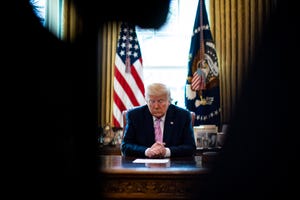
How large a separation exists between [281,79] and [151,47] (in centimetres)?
533

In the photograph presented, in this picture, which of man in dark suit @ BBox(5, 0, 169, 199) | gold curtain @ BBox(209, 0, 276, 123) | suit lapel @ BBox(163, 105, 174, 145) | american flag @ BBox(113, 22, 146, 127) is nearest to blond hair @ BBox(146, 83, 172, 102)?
suit lapel @ BBox(163, 105, 174, 145)

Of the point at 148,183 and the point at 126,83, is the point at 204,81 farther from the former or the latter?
the point at 148,183

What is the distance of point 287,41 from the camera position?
0.88 feet

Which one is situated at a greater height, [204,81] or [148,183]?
[204,81]

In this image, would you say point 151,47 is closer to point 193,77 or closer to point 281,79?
point 193,77

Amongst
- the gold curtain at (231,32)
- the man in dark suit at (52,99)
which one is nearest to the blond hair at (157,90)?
Result: the gold curtain at (231,32)

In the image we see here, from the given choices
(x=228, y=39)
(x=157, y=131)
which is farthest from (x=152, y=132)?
(x=228, y=39)

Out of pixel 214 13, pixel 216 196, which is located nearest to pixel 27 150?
pixel 216 196

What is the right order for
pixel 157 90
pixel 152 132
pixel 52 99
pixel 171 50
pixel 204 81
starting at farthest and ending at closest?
pixel 171 50
pixel 204 81
pixel 157 90
pixel 152 132
pixel 52 99

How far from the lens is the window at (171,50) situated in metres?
5.48

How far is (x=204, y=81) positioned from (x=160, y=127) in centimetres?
149

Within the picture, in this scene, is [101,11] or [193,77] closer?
[101,11]

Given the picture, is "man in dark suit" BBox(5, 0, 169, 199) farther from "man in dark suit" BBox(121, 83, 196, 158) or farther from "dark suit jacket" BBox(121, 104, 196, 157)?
"dark suit jacket" BBox(121, 104, 196, 157)

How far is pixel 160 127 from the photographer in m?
3.73
